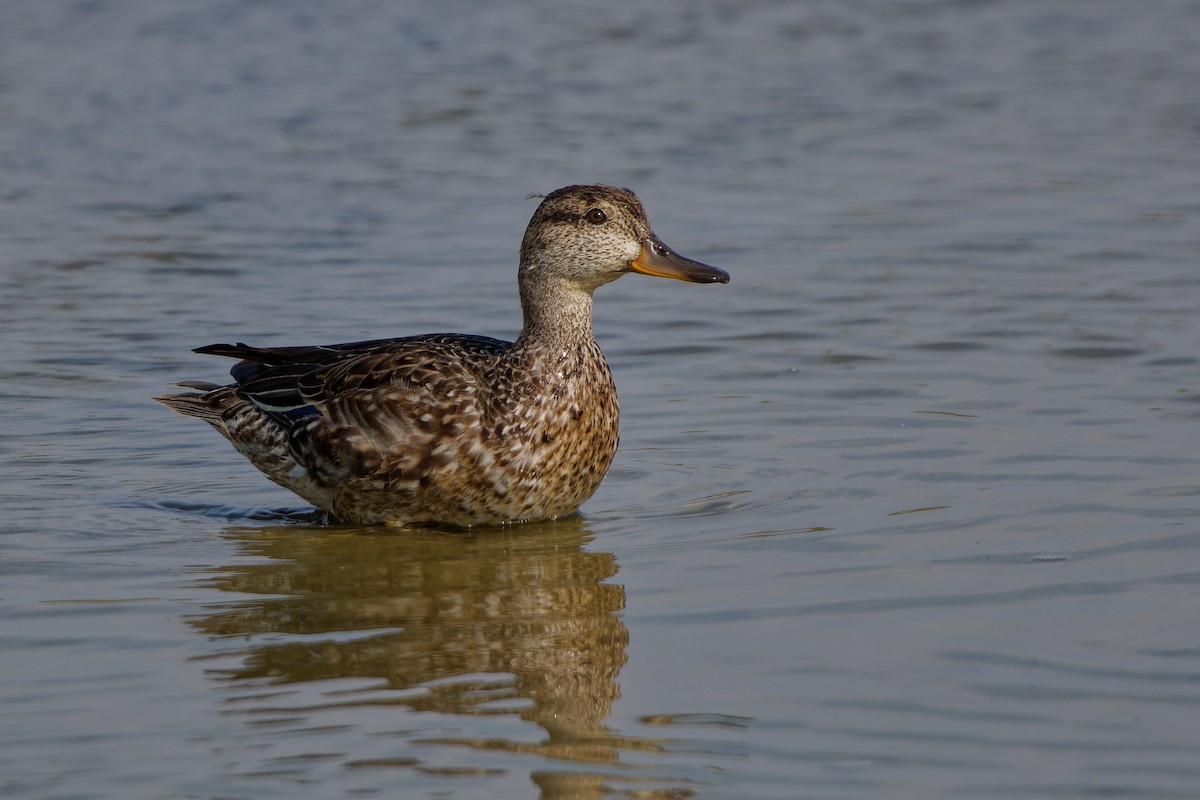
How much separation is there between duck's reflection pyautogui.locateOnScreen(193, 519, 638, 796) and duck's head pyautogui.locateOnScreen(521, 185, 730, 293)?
1.07m

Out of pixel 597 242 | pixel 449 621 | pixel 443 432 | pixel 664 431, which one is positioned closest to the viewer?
pixel 449 621

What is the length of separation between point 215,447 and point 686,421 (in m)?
2.29

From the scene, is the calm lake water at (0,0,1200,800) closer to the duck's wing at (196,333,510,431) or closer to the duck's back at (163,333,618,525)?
the duck's back at (163,333,618,525)

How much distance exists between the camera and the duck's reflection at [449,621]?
5.16 meters

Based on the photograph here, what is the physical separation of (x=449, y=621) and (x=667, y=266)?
6.98 ft

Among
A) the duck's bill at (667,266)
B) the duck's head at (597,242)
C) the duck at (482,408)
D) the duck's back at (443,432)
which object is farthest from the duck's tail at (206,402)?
the duck's bill at (667,266)

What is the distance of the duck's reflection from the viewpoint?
516 centimetres

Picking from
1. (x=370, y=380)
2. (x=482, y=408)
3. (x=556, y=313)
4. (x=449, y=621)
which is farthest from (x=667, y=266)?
(x=449, y=621)

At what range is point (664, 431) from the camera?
8445 mm

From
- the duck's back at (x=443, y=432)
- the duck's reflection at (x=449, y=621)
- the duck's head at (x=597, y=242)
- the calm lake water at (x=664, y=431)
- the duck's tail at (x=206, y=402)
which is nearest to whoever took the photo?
the calm lake water at (x=664, y=431)

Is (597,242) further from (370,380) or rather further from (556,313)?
(370,380)

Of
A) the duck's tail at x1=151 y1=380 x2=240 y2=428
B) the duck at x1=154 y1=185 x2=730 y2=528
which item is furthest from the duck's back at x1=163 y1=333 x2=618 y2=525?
the duck's tail at x1=151 y1=380 x2=240 y2=428

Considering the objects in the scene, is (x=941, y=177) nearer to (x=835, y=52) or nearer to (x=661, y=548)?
(x=835, y=52)

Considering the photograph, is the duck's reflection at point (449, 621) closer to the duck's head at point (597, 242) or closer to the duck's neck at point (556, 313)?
the duck's neck at point (556, 313)
